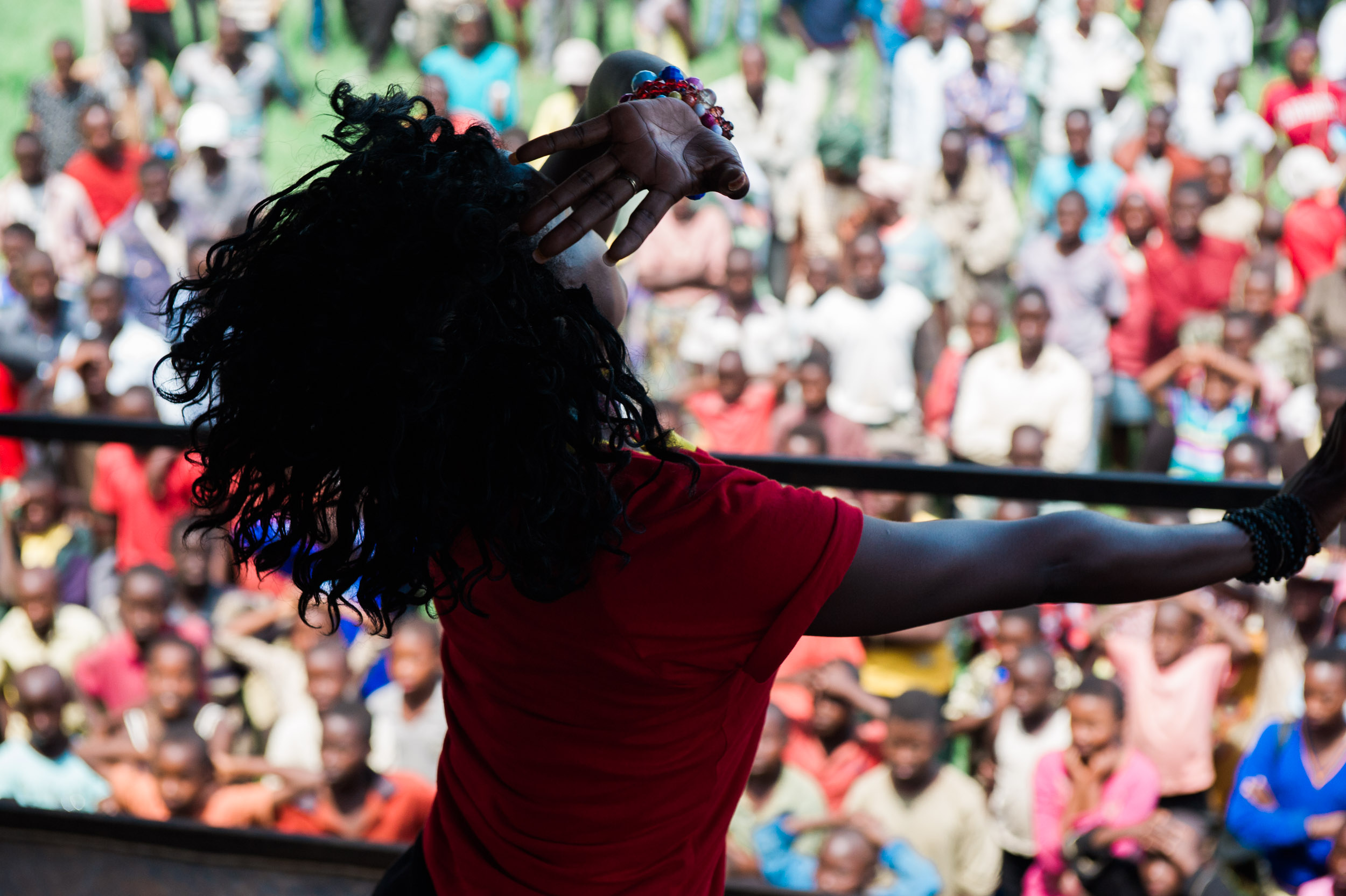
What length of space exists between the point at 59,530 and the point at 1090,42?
4.38 metres

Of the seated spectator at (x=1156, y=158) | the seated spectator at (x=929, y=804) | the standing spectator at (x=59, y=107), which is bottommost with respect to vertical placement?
the seated spectator at (x=929, y=804)

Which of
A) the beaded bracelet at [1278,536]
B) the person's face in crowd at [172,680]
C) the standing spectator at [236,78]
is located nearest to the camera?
the beaded bracelet at [1278,536]

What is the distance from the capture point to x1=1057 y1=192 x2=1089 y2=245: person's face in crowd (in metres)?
4.56

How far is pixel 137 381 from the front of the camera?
4316 millimetres

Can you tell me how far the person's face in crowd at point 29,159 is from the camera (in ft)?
17.2

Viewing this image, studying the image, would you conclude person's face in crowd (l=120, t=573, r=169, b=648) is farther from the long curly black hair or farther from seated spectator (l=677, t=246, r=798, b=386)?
seated spectator (l=677, t=246, r=798, b=386)

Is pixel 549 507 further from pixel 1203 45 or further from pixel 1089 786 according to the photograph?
pixel 1203 45

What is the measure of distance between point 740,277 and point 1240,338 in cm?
180

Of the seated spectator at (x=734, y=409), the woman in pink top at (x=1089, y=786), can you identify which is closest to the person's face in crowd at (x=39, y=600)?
the seated spectator at (x=734, y=409)

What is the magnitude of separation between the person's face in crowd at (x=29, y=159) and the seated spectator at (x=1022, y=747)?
475 cm

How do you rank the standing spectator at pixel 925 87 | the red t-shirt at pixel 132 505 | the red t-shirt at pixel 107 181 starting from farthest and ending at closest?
the red t-shirt at pixel 107 181
the standing spectator at pixel 925 87
the red t-shirt at pixel 132 505

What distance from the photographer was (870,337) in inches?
179

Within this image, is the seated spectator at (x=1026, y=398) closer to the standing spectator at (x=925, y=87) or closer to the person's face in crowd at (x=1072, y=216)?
the person's face in crowd at (x=1072, y=216)

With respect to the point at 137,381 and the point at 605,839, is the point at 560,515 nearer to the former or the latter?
the point at 605,839
